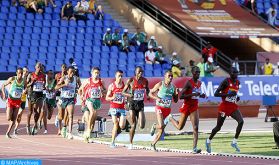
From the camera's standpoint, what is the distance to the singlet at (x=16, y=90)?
2703 centimetres

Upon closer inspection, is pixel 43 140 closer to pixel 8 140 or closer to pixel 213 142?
pixel 8 140

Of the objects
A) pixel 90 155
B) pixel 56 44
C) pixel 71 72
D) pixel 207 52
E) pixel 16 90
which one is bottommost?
pixel 90 155

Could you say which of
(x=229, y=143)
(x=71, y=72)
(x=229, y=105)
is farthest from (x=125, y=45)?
(x=229, y=105)

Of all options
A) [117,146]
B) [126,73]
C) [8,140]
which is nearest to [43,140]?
[8,140]

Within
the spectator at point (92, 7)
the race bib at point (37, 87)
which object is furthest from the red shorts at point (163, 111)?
the spectator at point (92, 7)

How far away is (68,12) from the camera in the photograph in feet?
143

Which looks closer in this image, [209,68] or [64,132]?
[64,132]

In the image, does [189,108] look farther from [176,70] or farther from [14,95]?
[176,70]

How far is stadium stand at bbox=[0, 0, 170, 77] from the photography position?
4122 centimetres

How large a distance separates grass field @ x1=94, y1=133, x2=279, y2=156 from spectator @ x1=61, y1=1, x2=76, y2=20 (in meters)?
17.2

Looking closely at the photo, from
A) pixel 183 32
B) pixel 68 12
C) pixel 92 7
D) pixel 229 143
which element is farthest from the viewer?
pixel 183 32

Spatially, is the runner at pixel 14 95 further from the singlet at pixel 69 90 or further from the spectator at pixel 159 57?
the spectator at pixel 159 57

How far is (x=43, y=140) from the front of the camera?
2586 centimetres

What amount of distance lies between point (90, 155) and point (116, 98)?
312cm
